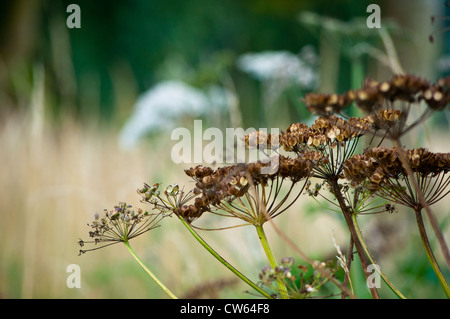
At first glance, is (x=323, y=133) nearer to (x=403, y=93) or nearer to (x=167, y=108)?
(x=403, y=93)

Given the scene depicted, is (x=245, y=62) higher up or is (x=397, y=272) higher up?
(x=245, y=62)

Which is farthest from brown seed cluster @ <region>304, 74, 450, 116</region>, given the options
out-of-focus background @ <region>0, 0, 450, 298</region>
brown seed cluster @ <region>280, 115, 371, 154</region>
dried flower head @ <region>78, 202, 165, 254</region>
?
out-of-focus background @ <region>0, 0, 450, 298</region>

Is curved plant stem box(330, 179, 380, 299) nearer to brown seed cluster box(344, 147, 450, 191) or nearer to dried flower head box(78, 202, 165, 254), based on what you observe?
brown seed cluster box(344, 147, 450, 191)

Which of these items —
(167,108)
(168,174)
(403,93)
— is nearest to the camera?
(403,93)

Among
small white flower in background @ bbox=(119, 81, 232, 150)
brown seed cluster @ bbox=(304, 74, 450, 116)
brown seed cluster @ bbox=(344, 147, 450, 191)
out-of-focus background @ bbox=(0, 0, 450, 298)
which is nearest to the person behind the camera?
brown seed cluster @ bbox=(304, 74, 450, 116)

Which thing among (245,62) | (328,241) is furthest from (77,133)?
(328,241)

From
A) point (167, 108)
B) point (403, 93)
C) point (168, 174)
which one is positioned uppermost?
point (167, 108)

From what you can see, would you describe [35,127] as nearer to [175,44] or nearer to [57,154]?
[57,154]

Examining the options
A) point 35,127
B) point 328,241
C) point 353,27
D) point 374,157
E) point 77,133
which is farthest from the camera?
point 77,133

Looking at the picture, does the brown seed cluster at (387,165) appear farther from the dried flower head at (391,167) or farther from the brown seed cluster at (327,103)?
the brown seed cluster at (327,103)

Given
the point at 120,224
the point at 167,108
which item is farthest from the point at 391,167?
the point at 167,108

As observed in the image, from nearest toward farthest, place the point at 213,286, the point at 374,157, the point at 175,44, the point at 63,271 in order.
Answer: the point at 374,157
the point at 213,286
the point at 63,271
the point at 175,44
